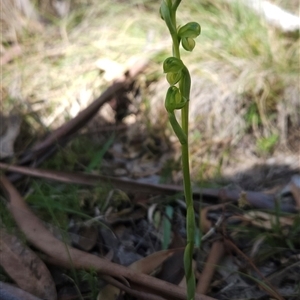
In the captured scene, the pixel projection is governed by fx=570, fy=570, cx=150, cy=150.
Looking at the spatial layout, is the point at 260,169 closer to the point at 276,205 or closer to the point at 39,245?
the point at 276,205

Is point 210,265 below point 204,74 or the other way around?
below

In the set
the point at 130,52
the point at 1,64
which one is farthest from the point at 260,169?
the point at 1,64

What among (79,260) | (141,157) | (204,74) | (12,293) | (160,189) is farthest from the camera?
(204,74)

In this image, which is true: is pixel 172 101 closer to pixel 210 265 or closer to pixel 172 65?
pixel 172 65

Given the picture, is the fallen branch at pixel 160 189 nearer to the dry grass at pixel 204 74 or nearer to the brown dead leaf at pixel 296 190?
the brown dead leaf at pixel 296 190

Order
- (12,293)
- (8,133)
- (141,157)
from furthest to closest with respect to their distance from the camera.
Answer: (141,157), (8,133), (12,293)

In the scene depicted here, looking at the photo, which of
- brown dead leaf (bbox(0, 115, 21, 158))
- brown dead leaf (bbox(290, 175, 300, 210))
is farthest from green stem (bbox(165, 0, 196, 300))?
brown dead leaf (bbox(0, 115, 21, 158))

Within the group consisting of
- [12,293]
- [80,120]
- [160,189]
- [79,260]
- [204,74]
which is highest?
[204,74]

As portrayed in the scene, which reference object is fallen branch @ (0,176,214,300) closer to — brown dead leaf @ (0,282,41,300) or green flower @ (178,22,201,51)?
brown dead leaf @ (0,282,41,300)

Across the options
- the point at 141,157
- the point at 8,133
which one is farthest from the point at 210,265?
the point at 8,133

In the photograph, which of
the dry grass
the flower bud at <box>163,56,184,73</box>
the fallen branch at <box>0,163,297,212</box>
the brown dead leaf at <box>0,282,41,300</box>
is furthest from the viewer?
the dry grass
